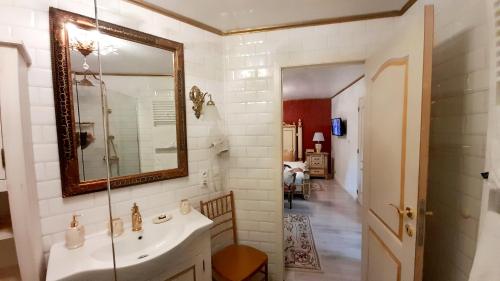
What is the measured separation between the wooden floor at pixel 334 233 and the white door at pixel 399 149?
0.67 metres

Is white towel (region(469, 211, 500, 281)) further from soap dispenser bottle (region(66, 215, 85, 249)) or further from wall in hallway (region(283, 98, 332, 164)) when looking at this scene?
wall in hallway (region(283, 98, 332, 164))

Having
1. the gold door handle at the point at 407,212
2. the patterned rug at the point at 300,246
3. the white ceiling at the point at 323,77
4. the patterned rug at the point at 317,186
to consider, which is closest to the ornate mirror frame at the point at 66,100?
the gold door handle at the point at 407,212

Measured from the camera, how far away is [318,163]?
19.5 ft

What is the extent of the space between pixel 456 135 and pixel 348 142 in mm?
3866

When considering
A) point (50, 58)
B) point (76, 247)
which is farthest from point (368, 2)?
point (76, 247)

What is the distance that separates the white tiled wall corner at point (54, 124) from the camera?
98 centimetres

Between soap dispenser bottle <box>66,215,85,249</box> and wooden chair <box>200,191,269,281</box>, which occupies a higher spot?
soap dispenser bottle <box>66,215,85,249</box>

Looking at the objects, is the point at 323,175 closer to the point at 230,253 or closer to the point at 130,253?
the point at 230,253

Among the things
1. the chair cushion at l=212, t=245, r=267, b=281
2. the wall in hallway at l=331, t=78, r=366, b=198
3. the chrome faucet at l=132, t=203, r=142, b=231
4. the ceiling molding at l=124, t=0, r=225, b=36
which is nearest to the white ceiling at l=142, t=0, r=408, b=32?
the ceiling molding at l=124, t=0, r=225, b=36

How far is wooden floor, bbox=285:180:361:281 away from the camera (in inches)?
82.0

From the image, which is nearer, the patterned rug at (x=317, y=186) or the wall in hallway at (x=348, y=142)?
the wall in hallway at (x=348, y=142)

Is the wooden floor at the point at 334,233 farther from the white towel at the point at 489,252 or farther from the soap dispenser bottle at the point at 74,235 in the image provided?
the soap dispenser bottle at the point at 74,235

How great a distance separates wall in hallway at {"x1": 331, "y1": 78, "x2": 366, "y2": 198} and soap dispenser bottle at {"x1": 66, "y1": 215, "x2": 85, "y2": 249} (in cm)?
409

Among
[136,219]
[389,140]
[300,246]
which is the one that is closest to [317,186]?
[300,246]
